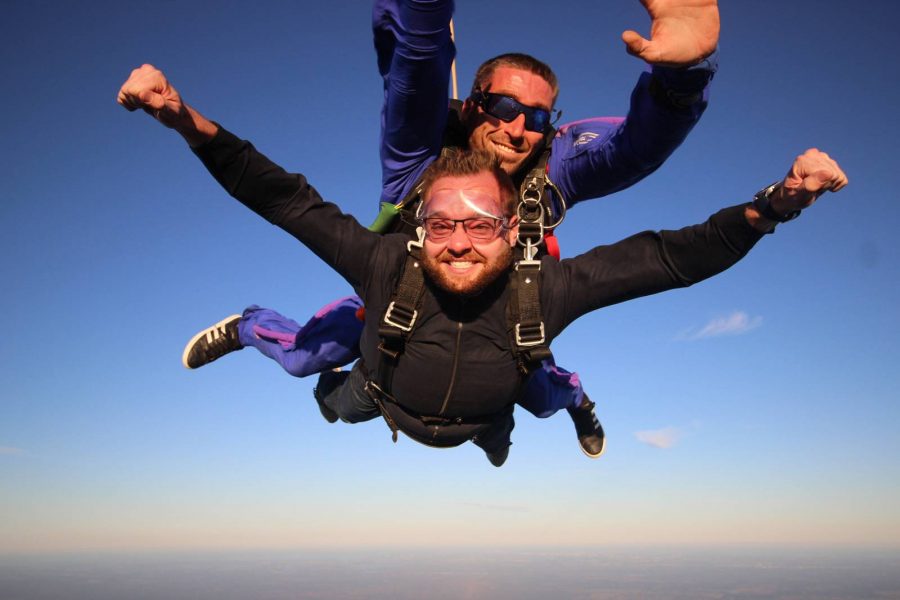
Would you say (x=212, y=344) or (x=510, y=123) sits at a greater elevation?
(x=510, y=123)

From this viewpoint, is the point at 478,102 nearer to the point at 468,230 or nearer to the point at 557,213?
the point at 557,213

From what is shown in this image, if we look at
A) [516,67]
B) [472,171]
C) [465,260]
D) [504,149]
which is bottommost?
[465,260]

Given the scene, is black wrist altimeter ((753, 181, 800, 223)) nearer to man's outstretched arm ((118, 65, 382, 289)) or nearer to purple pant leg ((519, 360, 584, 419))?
man's outstretched arm ((118, 65, 382, 289))

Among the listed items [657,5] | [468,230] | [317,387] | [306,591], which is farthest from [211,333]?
[306,591]

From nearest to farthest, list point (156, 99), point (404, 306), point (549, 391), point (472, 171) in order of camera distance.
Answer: point (156, 99) < point (404, 306) < point (472, 171) < point (549, 391)

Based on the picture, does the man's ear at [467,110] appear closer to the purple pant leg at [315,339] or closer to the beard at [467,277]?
the beard at [467,277]

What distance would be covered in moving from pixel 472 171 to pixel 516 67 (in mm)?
1048

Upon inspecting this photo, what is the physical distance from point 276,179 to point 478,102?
1472 mm

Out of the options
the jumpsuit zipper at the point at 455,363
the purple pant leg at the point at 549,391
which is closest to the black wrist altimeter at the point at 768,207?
the jumpsuit zipper at the point at 455,363

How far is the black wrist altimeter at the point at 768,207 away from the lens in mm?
2234

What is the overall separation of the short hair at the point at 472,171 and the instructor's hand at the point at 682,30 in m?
0.90

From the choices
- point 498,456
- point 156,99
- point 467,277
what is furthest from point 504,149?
point 498,456

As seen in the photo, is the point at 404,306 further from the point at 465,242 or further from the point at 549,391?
the point at 549,391

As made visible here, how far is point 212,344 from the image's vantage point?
4.80m
